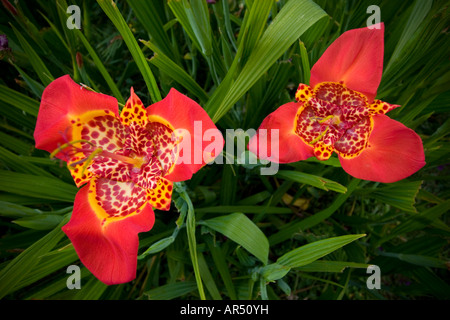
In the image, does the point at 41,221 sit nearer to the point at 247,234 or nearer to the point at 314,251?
the point at 247,234

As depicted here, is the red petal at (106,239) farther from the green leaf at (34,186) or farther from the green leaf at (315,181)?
the green leaf at (315,181)

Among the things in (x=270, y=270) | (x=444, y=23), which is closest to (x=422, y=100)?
(x=444, y=23)

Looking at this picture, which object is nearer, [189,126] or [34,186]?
[189,126]

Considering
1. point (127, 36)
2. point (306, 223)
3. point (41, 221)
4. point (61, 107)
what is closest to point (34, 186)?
point (41, 221)

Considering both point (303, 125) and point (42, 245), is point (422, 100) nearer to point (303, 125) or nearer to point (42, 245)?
point (303, 125)

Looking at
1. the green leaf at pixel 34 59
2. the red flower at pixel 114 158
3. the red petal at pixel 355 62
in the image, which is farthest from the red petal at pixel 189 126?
the green leaf at pixel 34 59

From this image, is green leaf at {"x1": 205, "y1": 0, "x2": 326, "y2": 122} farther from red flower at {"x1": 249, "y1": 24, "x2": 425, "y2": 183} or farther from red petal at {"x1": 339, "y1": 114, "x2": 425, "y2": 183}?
red petal at {"x1": 339, "y1": 114, "x2": 425, "y2": 183}

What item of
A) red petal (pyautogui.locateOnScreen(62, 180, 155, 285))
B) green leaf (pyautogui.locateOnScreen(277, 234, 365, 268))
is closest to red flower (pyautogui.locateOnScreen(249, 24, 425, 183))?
green leaf (pyautogui.locateOnScreen(277, 234, 365, 268))
